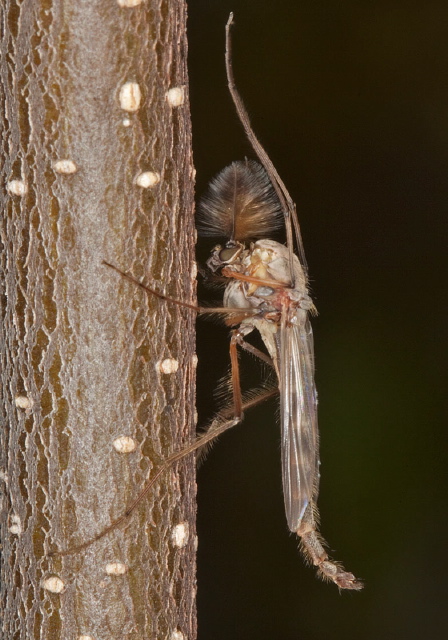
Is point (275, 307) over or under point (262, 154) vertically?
under

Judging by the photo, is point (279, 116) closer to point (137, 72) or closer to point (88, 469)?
point (137, 72)

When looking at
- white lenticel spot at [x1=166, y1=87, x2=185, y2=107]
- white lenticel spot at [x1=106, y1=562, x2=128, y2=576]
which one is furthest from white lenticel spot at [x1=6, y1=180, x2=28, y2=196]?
white lenticel spot at [x1=106, y1=562, x2=128, y2=576]

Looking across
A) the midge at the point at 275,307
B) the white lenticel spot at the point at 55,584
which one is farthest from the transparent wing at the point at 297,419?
the white lenticel spot at the point at 55,584

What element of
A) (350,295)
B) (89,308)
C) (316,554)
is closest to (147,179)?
(89,308)

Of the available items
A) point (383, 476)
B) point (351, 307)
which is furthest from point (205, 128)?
point (383, 476)

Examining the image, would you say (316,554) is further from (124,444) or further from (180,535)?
(124,444)

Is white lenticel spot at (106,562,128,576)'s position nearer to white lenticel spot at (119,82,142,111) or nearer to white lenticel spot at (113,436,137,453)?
white lenticel spot at (113,436,137,453)

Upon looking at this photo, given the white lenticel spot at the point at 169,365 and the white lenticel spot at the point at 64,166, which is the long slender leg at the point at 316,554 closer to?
the white lenticel spot at the point at 169,365
